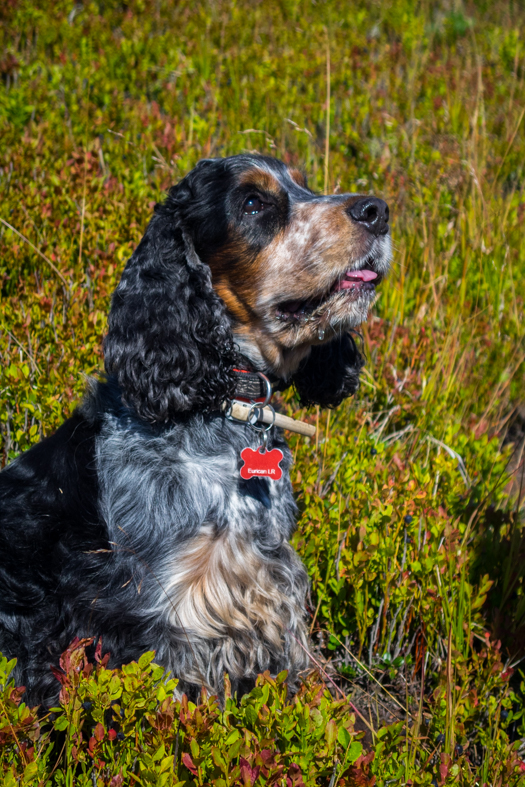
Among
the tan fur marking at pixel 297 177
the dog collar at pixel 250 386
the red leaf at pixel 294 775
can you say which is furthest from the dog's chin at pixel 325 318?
the red leaf at pixel 294 775

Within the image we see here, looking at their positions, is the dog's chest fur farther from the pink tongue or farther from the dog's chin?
the pink tongue

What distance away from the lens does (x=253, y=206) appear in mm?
2809

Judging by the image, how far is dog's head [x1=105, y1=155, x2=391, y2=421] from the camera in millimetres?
2570

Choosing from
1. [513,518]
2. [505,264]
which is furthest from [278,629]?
[505,264]

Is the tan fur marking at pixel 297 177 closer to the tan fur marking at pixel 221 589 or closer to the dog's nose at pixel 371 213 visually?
the dog's nose at pixel 371 213

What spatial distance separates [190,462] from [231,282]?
77cm

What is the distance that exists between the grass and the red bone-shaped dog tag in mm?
547

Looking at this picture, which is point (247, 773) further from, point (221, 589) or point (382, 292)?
point (382, 292)

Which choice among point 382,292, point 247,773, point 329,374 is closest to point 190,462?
point 329,374

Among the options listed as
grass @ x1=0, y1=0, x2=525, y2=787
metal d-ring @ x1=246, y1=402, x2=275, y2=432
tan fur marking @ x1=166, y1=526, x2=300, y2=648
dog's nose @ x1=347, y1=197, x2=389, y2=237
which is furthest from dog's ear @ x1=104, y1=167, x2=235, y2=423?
grass @ x1=0, y1=0, x2=525, y2=787

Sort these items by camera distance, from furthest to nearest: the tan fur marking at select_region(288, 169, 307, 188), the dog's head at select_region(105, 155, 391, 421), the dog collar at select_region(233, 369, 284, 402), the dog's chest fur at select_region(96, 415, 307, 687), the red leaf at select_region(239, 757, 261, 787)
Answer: the tan fur marking at select_region(288, 169, 307, 188)
the dog collar at select_region(233, 369, 284, 402)
the dog's head at select_region(105, 155, 391, 421)
the dog's chest fur at select_region(96, 415, 307, 687)
the red leaf at select_region(239, 757, 261, 787)

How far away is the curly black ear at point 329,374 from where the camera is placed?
326 cm

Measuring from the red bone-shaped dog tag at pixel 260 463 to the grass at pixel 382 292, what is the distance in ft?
1.79

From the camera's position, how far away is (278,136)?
19.5 feet
